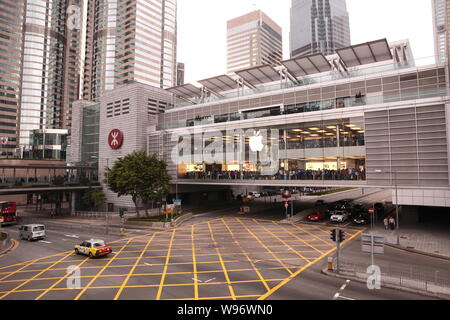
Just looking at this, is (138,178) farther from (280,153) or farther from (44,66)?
(44,66)

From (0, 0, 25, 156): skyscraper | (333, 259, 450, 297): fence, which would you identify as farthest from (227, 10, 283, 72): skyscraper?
(333, 259, 450, 297): fence

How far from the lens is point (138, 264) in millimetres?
18797

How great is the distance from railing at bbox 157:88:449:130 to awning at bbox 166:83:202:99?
9486 mm

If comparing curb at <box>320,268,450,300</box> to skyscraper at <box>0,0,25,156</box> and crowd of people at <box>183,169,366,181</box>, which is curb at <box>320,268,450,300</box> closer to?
crowd of people at <box>183,169,366,181</box>

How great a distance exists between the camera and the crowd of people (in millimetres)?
32688

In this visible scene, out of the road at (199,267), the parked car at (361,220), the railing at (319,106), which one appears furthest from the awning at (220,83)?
the parked car at (361,220)

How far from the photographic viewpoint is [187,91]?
183 ft

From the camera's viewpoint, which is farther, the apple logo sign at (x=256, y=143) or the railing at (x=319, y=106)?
the apple logo sign at (x=256, y=143)

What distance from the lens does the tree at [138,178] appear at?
37469mm

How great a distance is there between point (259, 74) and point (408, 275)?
38810 millimetres

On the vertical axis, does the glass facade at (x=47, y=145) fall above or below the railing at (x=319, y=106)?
above

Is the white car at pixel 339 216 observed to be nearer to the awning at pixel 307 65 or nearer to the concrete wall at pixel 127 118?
the awning at pixel 307 65

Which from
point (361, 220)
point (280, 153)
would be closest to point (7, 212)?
point (280, 153)

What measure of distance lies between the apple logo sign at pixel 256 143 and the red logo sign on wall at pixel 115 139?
26912 millimetres
